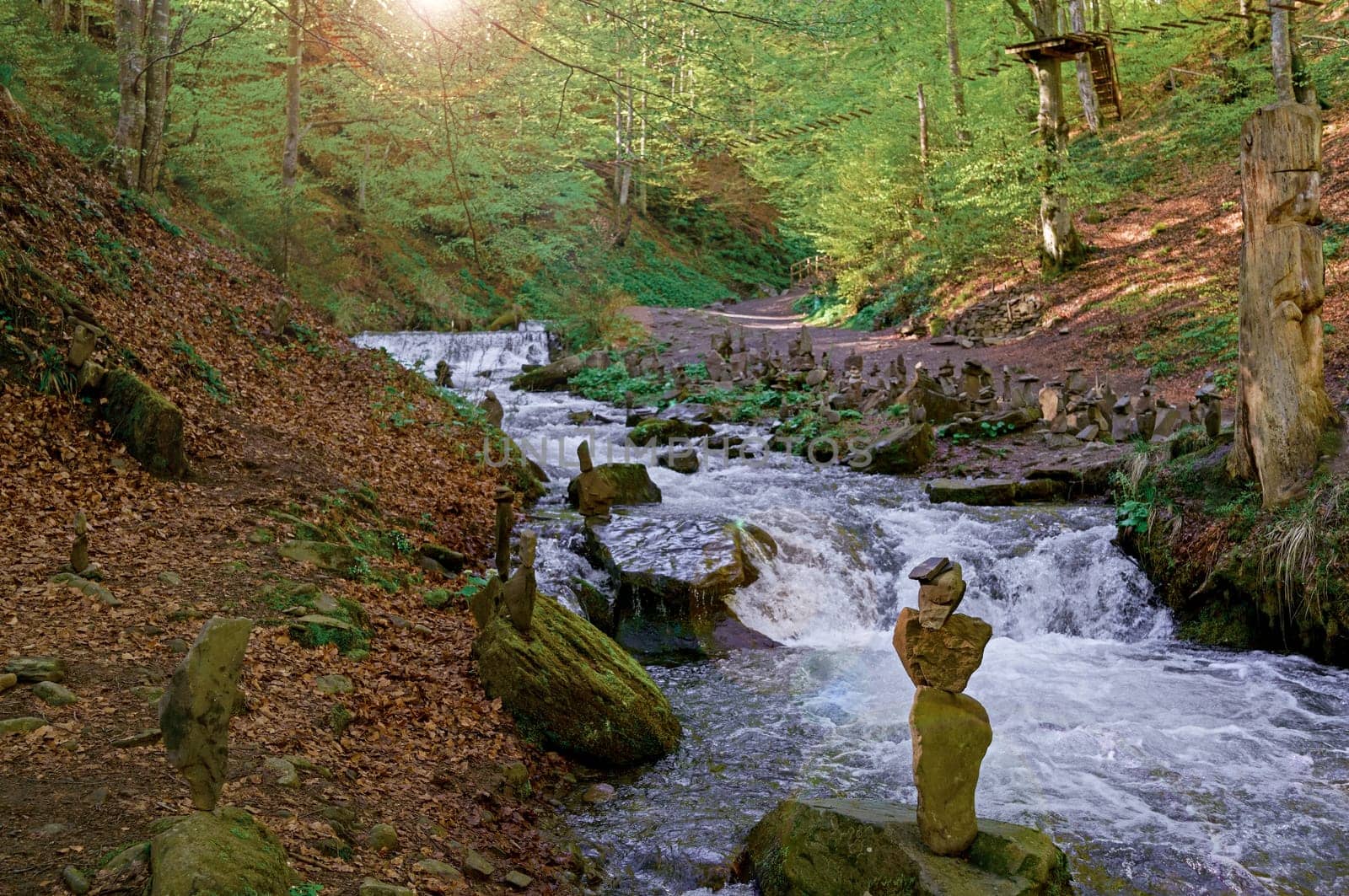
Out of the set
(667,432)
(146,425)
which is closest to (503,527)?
(146,425)

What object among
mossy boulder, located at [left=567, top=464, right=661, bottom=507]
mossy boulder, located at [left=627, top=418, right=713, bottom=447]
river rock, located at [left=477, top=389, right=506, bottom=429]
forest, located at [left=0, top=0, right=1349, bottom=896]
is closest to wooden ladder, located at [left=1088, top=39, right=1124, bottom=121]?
forest, located at [left=0, top=0, right=1349, bottom=896]

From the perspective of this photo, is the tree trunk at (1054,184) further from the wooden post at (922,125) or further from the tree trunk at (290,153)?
the tree trunk at (290,153)

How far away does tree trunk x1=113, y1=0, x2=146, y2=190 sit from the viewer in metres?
12.0

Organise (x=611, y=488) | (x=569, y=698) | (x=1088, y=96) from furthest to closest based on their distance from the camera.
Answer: (x=1088, y=96) < (x=611, y=488) < (x=569, y=698)

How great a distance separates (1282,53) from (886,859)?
60.2 feet

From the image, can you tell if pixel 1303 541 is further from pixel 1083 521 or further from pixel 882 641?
pixel 882 641

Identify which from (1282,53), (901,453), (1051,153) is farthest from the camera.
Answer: (1051,153)

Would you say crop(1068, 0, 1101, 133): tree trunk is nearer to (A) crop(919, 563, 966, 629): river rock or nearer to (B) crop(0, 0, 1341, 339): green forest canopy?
(B) crop(0, 0, 1341, 339): green forest canopy

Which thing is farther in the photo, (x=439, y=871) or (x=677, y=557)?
(x=677, y=557)

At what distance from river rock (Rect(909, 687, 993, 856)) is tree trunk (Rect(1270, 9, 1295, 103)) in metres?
17.1

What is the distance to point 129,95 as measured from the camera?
40.4ft

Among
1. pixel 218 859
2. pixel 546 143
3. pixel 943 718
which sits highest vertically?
pixel 546 143

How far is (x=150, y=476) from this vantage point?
7.16 meters

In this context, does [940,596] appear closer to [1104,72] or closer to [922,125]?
[1104,72]
